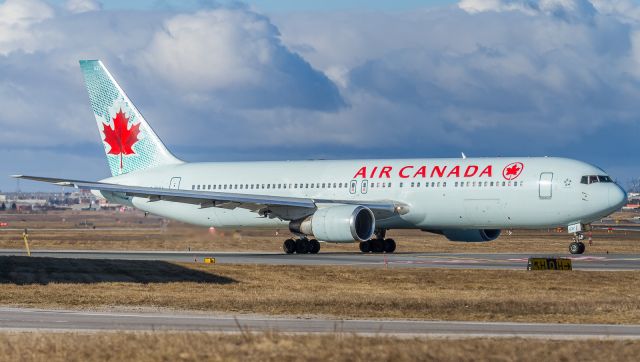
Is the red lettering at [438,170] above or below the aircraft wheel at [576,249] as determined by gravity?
above

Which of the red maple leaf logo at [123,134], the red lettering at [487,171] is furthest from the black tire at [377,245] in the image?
the red maple leaf logo at [123,134]

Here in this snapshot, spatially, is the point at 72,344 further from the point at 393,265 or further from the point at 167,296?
the point at 393,265

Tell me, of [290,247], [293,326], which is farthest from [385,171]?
[293,326]

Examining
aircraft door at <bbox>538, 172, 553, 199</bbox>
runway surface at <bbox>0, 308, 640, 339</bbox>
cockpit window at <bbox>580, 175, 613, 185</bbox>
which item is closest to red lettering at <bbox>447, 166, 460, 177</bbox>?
aircraft door at <bbox>538, 172, 553, 199</bbox>

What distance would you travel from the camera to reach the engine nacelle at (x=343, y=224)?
5253cm

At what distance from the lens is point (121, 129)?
6619cm

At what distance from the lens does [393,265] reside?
148 feet

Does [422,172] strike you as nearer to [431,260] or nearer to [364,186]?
[364,186]

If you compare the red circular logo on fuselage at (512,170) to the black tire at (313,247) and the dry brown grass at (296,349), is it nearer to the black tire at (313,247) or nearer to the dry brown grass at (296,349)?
the black tire at (313,247)

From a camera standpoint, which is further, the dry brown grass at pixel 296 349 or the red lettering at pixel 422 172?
the red lettering at pixel 422 172

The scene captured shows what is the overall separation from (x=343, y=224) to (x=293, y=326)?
29.0 m

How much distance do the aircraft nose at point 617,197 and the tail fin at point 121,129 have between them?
25.4m

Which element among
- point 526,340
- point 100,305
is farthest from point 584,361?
point 100,305

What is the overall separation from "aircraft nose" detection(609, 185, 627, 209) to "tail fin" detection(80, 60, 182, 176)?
83.2ft
